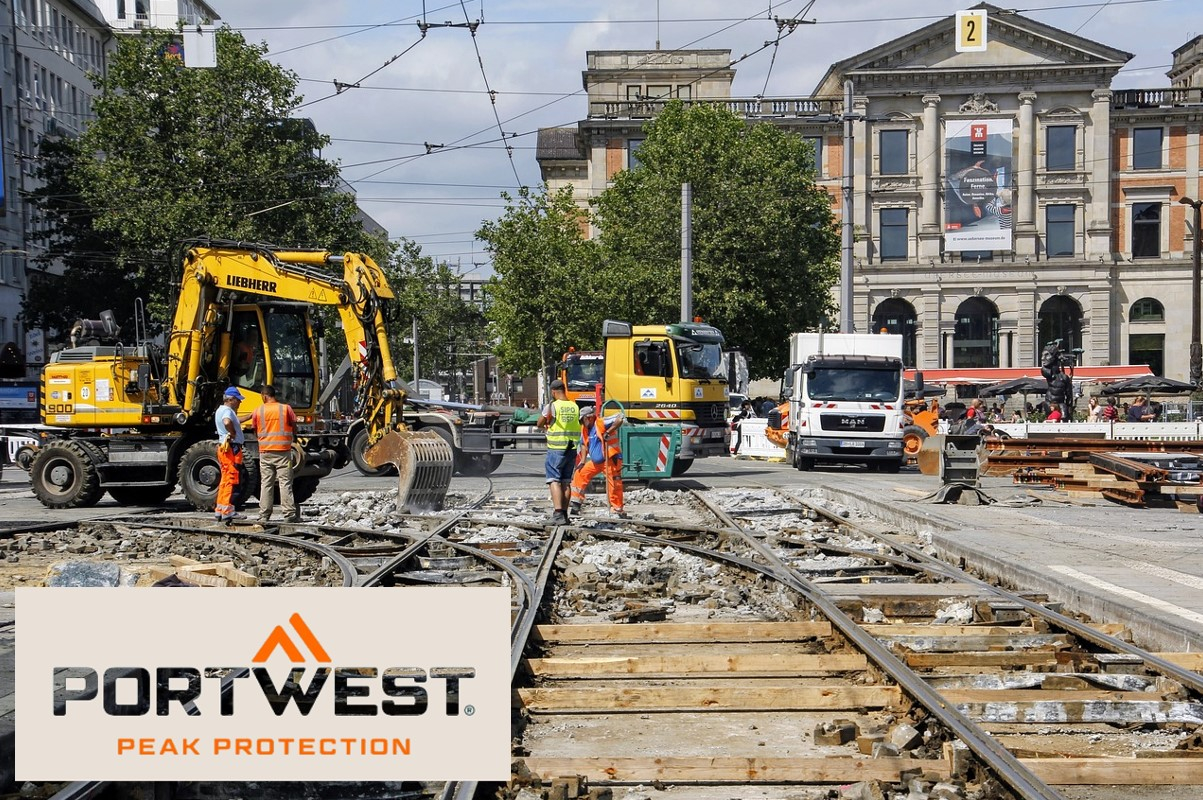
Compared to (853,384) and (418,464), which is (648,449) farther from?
(853,384)

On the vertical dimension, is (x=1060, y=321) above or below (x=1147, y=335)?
above

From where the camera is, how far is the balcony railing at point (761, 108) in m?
74.1

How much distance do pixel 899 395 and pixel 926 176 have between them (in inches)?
1804

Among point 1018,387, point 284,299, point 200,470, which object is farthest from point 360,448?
point 1018,387

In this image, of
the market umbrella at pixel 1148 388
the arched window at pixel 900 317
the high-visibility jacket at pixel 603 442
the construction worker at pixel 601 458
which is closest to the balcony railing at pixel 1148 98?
the arched window at pixel 900 317

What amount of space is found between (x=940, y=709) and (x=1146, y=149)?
7418 centimetres

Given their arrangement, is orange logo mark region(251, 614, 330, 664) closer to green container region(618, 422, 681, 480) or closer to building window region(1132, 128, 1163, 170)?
green container region(618, 422, 681, 480)

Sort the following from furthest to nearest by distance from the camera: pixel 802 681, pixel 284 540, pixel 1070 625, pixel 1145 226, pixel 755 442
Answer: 1. pixel 1145 226
2. pixel 755 442
3. pixel 284 540
4. pixel 1070 625
5. pixel 802 681

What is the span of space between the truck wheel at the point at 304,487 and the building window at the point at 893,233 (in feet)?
186

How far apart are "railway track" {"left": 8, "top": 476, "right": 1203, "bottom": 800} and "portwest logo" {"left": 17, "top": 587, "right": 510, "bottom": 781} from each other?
45.2 inches

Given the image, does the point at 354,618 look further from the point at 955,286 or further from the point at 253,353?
the point at 955,286

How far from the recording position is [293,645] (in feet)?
11.5

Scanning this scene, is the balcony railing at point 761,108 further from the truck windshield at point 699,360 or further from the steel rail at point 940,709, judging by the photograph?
the steel rail at point 940,709

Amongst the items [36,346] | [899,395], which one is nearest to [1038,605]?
[899,395]
